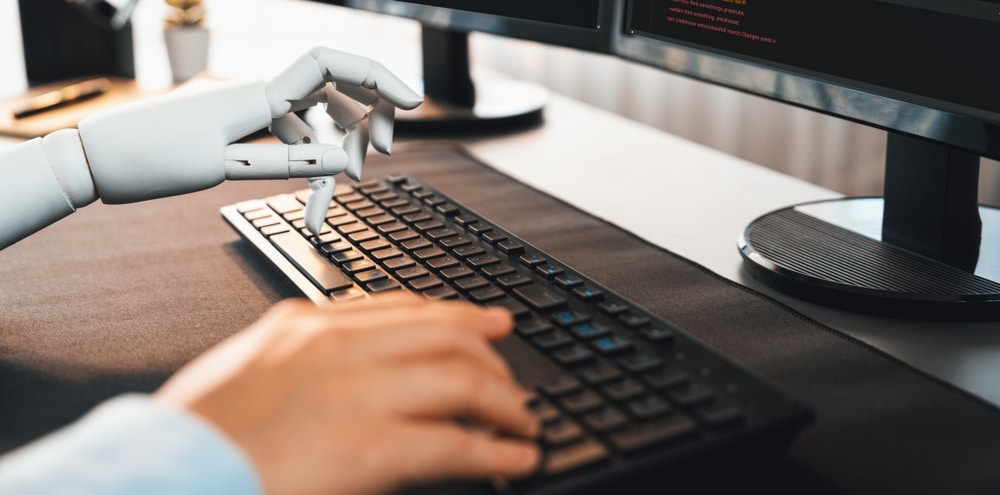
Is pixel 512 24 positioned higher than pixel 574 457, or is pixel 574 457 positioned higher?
pixel 512 24

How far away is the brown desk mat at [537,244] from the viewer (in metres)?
0.43

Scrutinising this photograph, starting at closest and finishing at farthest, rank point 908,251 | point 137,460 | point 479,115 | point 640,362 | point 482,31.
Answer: point 137,460 → point 640,362 → point 908,251 → point 482,31 → point 479,115

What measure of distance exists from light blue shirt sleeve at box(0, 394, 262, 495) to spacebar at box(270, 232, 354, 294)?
22 cm

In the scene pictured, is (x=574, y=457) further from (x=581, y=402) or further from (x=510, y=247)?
(x=510, y=247)

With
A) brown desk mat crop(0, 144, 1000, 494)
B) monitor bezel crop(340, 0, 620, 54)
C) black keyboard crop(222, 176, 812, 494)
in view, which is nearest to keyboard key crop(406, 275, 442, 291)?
black keyboard crop(222, 176, 812, 494)

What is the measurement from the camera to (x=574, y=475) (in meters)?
0.37

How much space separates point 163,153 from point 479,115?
0.53 meters

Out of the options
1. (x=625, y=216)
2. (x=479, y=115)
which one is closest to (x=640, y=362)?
(x=625, y=216)

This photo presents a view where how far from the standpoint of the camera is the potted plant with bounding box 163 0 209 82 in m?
1.27

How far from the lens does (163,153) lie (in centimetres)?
59

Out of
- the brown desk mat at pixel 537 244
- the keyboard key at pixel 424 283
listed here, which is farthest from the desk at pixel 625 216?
the keyboard key at pixel 424 283

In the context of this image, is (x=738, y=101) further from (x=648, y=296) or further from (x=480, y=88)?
(x=648, y=296)

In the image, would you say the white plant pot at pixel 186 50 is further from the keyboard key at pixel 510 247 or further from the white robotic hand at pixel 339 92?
the keyboard key at pixel 510 247

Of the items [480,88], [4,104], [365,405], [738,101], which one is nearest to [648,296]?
[365,405]
